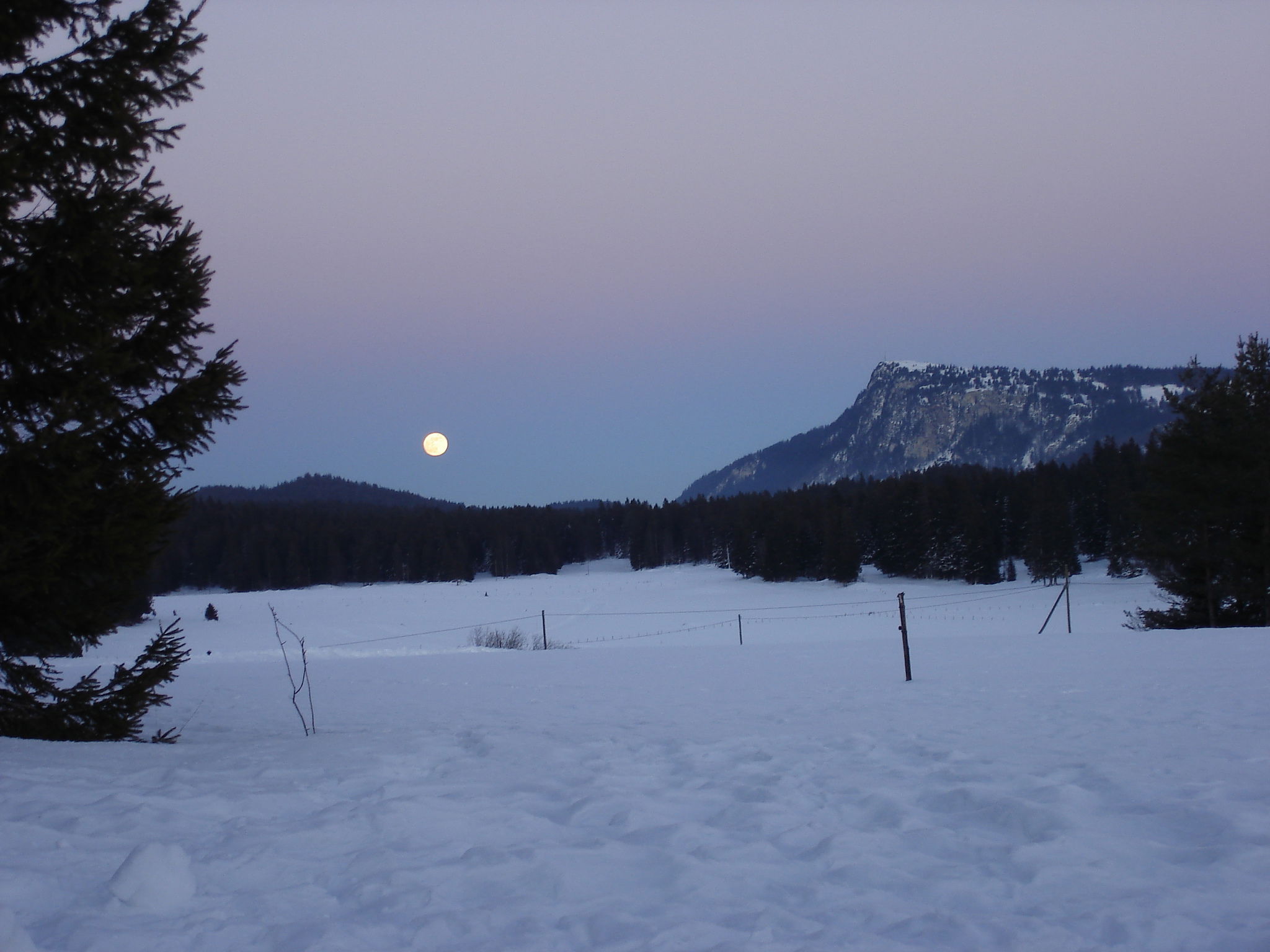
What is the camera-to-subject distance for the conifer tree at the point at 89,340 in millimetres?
5480

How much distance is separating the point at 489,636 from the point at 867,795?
1024 inches

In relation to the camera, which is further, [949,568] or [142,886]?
[949,568]

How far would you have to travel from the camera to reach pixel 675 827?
4.21 metres

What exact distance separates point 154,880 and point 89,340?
163 inches

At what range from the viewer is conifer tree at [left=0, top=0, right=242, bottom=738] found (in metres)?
5.48

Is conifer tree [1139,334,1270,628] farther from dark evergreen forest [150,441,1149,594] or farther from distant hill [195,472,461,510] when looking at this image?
distant hill [195,472,461,510]

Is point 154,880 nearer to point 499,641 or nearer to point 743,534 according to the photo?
point 499,641

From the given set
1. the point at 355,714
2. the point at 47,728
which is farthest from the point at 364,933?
the point at 355,714

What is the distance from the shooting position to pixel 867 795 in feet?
15.4

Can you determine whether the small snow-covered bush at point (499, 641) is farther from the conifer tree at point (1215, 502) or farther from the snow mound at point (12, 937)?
the snow mound at point (12, 937)

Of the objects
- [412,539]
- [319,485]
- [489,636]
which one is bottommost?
[489,636]

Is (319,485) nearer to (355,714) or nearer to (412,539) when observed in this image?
(412,539)

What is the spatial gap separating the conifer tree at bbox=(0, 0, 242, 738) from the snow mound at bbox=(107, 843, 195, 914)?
9.86 ft

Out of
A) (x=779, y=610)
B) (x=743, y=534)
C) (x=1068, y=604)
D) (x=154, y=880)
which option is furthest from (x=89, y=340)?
(x=743, y=534)
